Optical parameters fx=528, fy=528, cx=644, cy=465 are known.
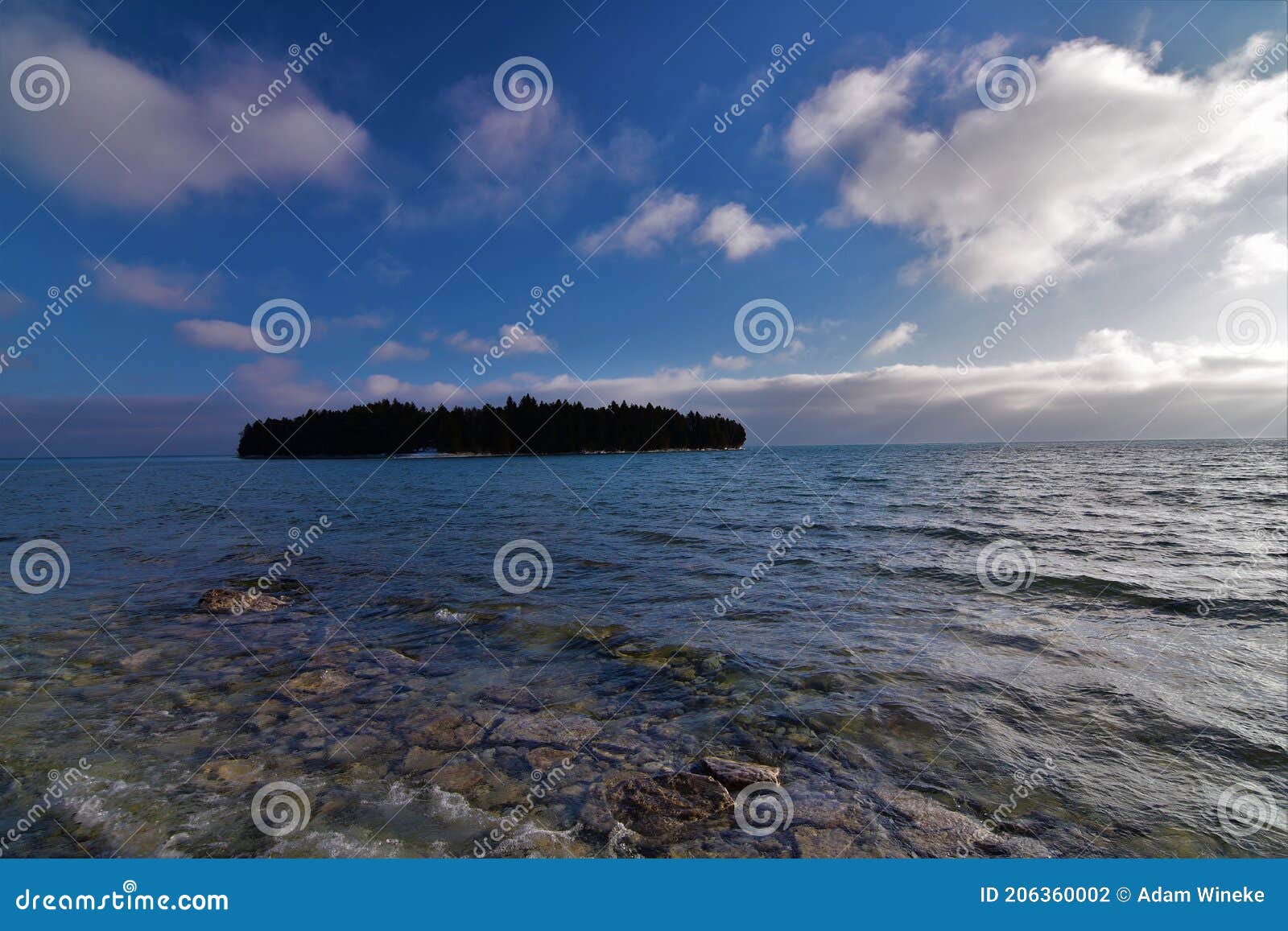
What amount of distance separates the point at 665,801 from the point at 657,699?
2.59 m

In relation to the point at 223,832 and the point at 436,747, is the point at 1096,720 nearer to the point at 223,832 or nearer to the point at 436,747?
the point at 436,747

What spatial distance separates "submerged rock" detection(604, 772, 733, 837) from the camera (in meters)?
4.95

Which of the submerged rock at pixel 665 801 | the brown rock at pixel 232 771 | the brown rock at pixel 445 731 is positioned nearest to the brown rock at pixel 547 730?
the brown rock at pixel 445 731

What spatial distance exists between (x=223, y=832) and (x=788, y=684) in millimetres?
7031

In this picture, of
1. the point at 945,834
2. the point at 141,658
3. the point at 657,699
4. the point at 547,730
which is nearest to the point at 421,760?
the point at 547,730

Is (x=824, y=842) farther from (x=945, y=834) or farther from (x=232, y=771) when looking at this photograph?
(x=232, y=771)

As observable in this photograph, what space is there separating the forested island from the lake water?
131 metres

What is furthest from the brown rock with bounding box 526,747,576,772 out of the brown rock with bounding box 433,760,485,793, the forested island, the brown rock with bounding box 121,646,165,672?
the forested island

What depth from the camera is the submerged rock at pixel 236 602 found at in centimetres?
1227

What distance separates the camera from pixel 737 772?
18.9 feet

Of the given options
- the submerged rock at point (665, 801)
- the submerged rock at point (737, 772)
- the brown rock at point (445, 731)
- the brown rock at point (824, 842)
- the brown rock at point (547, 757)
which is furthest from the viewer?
the brown rock at point (445, 731)

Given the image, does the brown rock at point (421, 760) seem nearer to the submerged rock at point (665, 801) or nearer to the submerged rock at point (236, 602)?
the submerged rock at point (665, 801)

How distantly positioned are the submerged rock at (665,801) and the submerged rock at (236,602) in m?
11.0

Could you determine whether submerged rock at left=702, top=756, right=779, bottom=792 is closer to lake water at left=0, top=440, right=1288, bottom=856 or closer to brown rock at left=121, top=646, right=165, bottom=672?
lake water at left=0, top=440, right=1288, bottom=856
